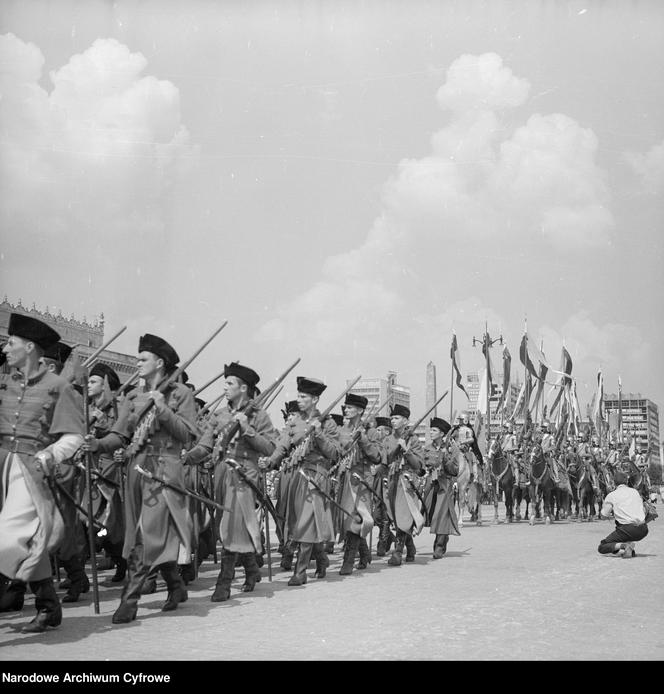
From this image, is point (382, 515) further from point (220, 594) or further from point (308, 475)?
point (220, 594)

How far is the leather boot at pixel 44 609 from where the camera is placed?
657 cm

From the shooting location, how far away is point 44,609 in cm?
662

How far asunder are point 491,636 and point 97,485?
16.0ft

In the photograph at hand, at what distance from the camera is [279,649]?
5.92 metres

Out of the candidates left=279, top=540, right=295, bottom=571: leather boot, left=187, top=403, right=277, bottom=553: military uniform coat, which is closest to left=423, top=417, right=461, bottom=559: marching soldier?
left=279, top=540, right=295, bottom=571: leather boot

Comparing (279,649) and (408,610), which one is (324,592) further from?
(279,649)

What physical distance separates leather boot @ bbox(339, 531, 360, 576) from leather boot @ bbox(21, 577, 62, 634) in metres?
4.41

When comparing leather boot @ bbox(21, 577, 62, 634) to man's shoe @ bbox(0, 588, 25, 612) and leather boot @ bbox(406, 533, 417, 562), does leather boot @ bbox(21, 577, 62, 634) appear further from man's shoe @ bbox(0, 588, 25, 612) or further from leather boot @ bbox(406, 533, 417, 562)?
leather boot @ bbox(406, 533, 417, 562)

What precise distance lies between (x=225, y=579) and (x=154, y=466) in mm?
1466

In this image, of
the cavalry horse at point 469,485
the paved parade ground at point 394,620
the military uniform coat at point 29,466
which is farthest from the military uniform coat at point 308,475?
the cavalry horse at point 469,485

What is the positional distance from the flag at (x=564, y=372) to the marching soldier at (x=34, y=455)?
2363 centimetres

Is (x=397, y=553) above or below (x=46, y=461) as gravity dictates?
below

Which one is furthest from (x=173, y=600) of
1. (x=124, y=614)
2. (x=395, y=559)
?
(x=395, y=559)
